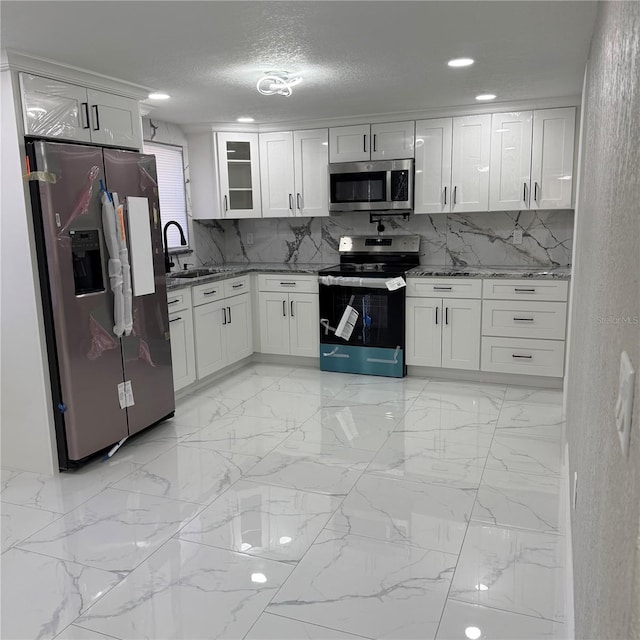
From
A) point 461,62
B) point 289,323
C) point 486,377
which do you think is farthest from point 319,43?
point 486,377

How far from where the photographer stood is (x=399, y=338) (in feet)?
15.8

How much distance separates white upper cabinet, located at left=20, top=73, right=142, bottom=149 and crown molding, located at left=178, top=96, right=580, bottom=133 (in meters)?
1.62

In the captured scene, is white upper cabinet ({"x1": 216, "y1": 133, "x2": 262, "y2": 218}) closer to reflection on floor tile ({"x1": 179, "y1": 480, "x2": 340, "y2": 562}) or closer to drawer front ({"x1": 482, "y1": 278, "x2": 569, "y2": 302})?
drawer front ({"x1": 482, "y1": 278, "x2": 569, "y2": 302})

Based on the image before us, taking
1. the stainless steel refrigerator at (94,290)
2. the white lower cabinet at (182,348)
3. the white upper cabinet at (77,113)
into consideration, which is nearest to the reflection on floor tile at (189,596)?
the stainless steel refrigerator at (94,290)

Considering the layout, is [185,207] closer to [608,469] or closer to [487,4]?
[487,4]

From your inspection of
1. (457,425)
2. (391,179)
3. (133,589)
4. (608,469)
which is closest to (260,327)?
(391,179)

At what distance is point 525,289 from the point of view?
14.3 ft

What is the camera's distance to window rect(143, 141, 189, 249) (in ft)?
16.4

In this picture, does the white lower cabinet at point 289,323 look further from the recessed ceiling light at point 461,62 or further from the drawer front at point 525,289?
the recessed ceiling light at point 461,62

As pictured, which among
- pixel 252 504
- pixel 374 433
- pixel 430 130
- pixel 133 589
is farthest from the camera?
pixel 430 130

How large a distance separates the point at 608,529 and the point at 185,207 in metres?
4.95

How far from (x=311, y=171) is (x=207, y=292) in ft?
5.01

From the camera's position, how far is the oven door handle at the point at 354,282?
473 centimetres

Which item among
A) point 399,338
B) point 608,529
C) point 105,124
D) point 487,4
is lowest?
point 399,338
